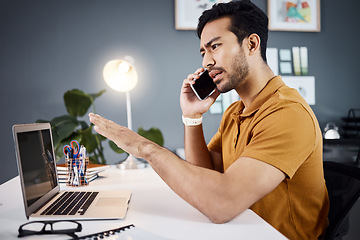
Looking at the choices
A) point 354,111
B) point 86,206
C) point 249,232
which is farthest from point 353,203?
point 354,111

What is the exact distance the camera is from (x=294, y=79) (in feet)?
9.51

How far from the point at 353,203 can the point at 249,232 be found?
363mm

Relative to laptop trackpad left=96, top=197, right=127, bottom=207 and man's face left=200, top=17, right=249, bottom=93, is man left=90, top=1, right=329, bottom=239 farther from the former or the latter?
laptop trackpad left=96, top=197, right=127, bottom=207

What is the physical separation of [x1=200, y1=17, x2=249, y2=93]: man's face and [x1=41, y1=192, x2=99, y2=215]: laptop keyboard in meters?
0.65

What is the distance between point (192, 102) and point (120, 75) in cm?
78

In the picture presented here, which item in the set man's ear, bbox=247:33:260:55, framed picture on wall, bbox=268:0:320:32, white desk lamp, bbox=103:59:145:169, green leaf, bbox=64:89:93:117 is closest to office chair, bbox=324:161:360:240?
man's ear, bbox=247:33:260:55

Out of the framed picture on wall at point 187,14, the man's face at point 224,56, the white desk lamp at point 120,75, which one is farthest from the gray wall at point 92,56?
the man's face at point 224,56

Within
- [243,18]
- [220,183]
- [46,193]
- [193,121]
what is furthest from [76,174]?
[243,18]

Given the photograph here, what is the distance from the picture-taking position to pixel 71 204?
0.93 meters

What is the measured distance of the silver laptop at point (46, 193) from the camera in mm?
818

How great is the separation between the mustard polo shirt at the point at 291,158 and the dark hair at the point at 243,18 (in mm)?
273

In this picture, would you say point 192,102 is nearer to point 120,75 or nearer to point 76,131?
point 120,75

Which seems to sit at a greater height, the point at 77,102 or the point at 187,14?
the point at 187,14

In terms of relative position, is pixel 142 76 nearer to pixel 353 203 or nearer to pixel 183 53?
pixel 183 53
